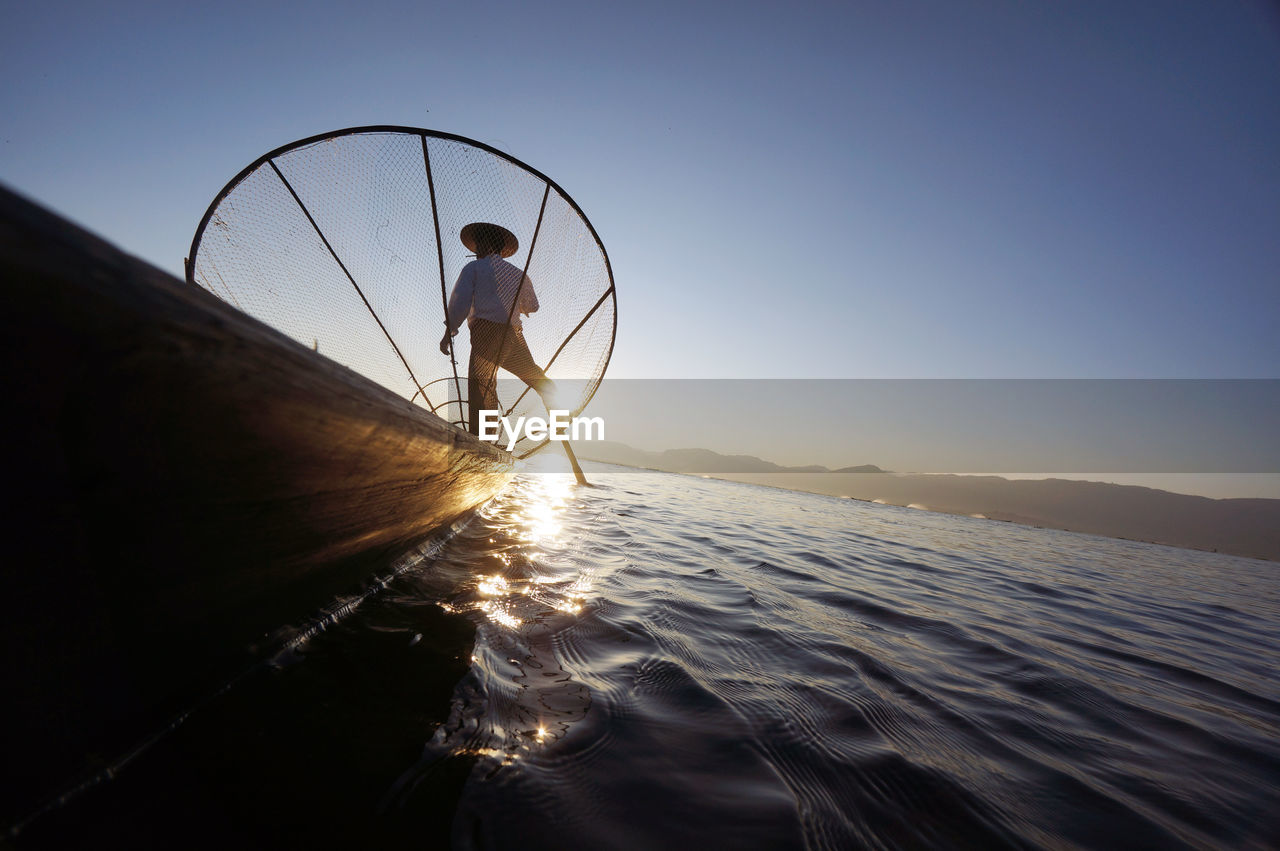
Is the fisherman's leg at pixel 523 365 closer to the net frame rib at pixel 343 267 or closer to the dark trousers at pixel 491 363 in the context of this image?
the dark trousers at pixel 491 363

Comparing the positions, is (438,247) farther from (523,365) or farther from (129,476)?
(129,476)

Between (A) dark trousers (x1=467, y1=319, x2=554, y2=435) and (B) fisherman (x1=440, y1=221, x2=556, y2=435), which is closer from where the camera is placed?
(B) fisherman (x1=440, y1=221, x2=556, y2=435)

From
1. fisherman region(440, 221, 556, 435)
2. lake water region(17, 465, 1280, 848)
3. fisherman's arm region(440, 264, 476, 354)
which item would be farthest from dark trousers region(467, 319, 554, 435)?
lake water region(17, 465, 1280, 848)

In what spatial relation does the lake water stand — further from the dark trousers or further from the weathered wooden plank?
the dark trousers

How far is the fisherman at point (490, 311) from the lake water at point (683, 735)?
3344 millimetres

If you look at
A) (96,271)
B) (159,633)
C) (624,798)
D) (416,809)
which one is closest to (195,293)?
(96,271)

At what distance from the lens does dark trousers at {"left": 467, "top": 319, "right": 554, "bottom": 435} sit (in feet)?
17.6

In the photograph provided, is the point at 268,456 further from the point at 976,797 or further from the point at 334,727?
the point at 976,797

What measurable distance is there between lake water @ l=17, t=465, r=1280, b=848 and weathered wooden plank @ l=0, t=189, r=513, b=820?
0.52 ft

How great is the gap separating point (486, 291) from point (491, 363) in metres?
0.95

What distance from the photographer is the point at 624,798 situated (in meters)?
0.98

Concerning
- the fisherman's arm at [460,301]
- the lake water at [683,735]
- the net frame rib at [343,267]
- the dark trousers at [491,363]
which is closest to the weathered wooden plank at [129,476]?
the lake water at [683,735]

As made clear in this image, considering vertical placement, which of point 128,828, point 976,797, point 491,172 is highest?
point 491,172

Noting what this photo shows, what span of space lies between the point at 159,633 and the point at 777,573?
349cm
